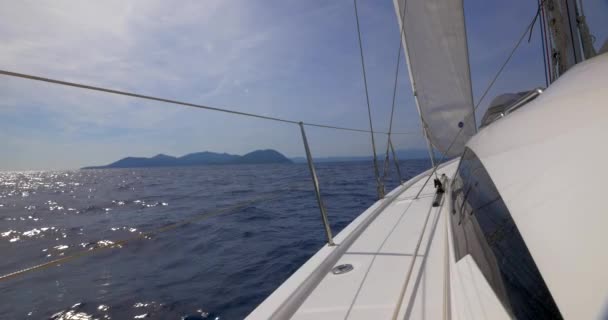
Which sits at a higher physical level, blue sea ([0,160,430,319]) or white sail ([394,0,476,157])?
white sail ([394,0,476,157])

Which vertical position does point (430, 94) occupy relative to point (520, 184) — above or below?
above

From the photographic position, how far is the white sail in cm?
332

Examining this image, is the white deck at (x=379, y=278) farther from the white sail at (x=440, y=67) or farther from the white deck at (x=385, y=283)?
the white sail at (x=440, y=67)

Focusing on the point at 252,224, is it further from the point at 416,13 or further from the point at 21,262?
the point at 416,13

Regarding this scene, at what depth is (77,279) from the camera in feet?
13.2

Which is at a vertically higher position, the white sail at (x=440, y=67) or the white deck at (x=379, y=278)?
the white sail at (x=440, y=67)

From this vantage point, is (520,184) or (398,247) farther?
(398,247)

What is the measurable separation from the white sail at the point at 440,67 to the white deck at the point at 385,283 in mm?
1758

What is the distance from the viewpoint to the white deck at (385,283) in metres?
1.14

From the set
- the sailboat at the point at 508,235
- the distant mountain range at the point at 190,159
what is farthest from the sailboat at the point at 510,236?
the distant mountain range at the point at 190,159

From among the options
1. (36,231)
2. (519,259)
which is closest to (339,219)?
(519,259)

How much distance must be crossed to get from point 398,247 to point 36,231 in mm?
9503

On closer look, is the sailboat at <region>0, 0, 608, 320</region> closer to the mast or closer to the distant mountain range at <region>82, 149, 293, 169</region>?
the mast

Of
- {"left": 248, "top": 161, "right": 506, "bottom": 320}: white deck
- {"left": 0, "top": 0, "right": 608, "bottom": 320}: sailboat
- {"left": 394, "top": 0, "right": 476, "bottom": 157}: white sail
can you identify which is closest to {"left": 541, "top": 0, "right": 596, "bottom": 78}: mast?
{"left": 0, "top": 0, "right": 608, "bottom": 320}: sailboat
